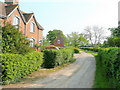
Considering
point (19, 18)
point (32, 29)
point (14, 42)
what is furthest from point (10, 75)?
point (32, 29)

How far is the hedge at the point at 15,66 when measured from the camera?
8.03m

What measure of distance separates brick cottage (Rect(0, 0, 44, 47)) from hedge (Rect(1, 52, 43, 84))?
21.4 feet

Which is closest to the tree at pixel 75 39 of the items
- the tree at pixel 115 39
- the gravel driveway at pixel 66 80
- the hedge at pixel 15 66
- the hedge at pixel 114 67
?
the tree at pixel 115 39

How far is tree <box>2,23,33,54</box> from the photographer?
9548mm

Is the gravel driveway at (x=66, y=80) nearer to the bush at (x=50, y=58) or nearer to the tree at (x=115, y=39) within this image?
the bush at (x=50, y=58)

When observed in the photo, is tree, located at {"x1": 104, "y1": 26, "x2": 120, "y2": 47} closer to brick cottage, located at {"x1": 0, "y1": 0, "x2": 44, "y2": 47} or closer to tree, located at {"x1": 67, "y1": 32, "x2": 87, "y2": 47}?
brick cottage, located at {"x1": 0, "y1": 0, "x2": 44, "y2": 47}

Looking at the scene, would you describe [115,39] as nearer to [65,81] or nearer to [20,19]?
[20,19]

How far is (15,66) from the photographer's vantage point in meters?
8.77

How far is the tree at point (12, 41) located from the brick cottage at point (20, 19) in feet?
20.1

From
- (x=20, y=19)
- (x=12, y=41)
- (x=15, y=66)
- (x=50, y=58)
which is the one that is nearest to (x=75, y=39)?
(x=20, y=19)

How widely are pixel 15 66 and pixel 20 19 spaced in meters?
14.2

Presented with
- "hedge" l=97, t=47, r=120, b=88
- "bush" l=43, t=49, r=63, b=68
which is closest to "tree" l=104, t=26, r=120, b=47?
"bush" l=43, t=49, r=63, b=68

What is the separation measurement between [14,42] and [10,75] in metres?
2.99

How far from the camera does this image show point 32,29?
25.1 m
